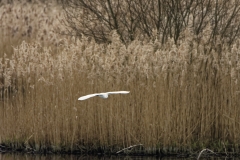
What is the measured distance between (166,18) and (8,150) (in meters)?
3.39

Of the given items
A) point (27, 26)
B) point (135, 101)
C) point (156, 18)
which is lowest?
point (135, 101)

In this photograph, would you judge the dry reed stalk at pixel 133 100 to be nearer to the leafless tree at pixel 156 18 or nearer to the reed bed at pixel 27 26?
the leafless tree at pixel 156 18

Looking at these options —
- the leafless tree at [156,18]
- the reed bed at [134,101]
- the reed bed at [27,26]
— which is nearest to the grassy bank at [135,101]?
the reed bed at [134,101]

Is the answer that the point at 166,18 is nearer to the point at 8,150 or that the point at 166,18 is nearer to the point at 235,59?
the point at 235,59

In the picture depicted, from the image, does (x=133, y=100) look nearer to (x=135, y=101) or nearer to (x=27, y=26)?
(x=135, y=101)

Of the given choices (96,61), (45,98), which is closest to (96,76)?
(96,61)

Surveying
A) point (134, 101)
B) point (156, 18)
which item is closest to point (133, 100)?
point (134, 101)

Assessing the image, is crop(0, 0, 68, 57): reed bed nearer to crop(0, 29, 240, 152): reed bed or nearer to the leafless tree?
the leafless tree

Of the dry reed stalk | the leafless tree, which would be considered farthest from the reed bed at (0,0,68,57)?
the dry reed stalk

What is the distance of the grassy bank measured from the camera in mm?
9703

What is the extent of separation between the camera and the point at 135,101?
991cm

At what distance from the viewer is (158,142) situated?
9.70m

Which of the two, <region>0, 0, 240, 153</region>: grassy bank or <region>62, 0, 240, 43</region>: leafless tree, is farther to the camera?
<region>62, 0, 240, 43</region>: leafless tree

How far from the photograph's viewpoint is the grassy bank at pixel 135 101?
9.70m
